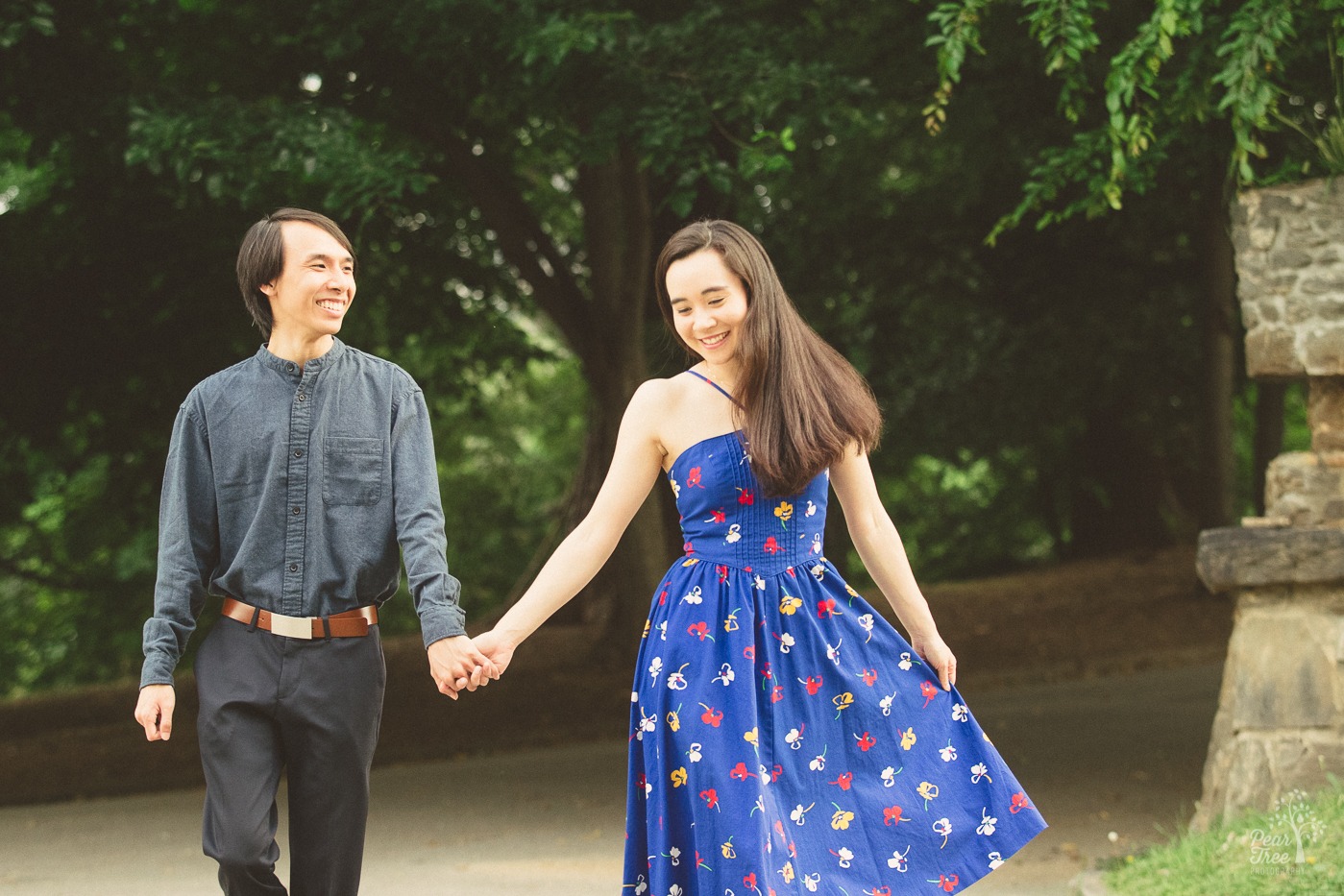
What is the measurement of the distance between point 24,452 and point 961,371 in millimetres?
10142

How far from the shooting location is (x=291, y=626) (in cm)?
361

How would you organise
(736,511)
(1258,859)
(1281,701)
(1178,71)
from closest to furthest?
(736,511) → (1258,859) → (1281,701) → (1178,71)

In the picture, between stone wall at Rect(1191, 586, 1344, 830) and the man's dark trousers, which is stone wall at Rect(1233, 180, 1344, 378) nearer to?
stone wall at Rect(1191, 586, 1344, 830)

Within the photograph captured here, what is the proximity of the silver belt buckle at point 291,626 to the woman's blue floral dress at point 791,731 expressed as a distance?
0.82 m

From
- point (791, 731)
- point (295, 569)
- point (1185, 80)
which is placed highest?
point (1185, 80)

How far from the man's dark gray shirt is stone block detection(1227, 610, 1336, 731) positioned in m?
4.28

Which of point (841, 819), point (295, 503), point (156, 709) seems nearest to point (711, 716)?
point (841, 819)

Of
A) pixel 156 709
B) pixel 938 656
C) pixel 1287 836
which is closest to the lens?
pixel 156 709

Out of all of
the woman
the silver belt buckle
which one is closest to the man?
the silver belt buckle

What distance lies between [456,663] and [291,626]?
15.8 inches

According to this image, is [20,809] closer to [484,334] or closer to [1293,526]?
[484,334]

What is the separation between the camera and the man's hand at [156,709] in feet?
11.6

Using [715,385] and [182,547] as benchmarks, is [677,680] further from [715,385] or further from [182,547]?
[182,547]

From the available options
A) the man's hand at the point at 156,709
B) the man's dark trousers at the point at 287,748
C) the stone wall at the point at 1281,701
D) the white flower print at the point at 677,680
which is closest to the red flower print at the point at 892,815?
the white flower print at the point at 677,680
